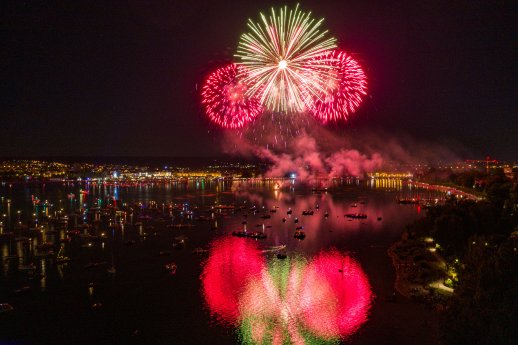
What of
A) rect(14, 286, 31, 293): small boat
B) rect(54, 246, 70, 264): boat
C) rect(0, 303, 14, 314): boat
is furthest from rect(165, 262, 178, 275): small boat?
rect(0, 303, 14, 314): boat

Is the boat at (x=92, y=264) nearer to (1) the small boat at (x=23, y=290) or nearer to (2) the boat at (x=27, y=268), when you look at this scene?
(2) the boat at (x=27, y=268)

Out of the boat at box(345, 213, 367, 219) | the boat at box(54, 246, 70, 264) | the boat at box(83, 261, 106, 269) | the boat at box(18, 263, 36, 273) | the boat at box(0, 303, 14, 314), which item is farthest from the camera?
the boat at box(345, 213, 367, 219)

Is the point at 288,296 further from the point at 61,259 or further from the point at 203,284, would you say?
the point at 61,259

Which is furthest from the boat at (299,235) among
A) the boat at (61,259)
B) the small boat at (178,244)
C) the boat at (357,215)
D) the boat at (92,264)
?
the boat at (61,259)

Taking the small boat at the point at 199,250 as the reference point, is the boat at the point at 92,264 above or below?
below

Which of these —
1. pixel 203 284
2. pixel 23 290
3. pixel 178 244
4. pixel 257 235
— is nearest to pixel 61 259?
pixel 23 290

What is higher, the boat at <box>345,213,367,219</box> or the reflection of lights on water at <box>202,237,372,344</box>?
the boat at <box>345,213,367,219</box>

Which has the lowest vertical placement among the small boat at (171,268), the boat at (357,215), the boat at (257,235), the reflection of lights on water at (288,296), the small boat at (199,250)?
the reflection of lights on water at (288,296)

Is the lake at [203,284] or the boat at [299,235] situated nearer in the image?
the lake at [203,284]

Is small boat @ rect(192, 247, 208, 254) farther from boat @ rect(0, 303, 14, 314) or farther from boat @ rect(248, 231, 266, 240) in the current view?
boat @ rect(0, 303, 14, 314)
